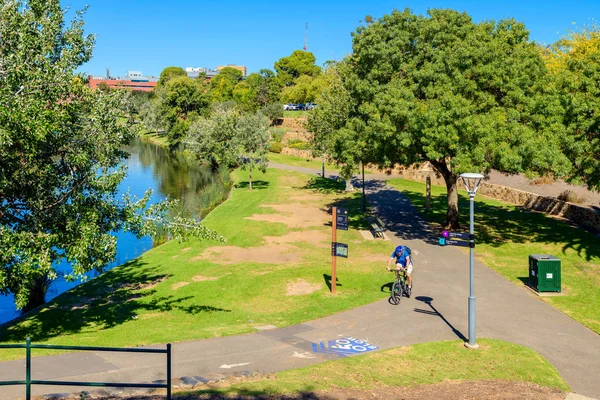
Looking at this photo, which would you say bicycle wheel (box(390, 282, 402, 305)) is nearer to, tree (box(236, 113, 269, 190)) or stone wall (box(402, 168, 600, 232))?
stone wall (box(402, 168, 600, 232))

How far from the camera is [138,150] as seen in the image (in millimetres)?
92500

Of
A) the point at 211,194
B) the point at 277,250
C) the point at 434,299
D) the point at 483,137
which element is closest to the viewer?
the point at 434,299

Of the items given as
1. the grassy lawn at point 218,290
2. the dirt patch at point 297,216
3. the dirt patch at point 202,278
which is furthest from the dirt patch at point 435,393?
the dirt patch at point 297,216

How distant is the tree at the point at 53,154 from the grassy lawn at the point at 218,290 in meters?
2.56

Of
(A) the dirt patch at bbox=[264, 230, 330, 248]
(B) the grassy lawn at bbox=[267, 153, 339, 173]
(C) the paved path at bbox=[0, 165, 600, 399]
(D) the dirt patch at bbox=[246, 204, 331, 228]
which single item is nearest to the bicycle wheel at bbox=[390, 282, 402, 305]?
(C) the paved path at bbox=[0, 165, 600, 399]

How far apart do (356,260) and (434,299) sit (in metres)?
6.09

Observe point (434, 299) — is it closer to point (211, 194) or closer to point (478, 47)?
point (478, 47)

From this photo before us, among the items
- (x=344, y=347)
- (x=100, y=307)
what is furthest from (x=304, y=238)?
(x=344, y=347)

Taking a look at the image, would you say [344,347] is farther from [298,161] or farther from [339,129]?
[298,161]

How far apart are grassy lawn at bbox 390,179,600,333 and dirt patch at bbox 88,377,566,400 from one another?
536 cm

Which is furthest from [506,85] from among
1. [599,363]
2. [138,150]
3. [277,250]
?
[138,150]

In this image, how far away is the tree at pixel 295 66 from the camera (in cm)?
14902

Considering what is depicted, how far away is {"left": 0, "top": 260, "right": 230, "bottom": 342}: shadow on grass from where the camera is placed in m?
17.0

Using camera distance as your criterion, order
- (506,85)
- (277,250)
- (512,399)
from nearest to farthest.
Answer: (512,399)
(506,85)
(277,250)
